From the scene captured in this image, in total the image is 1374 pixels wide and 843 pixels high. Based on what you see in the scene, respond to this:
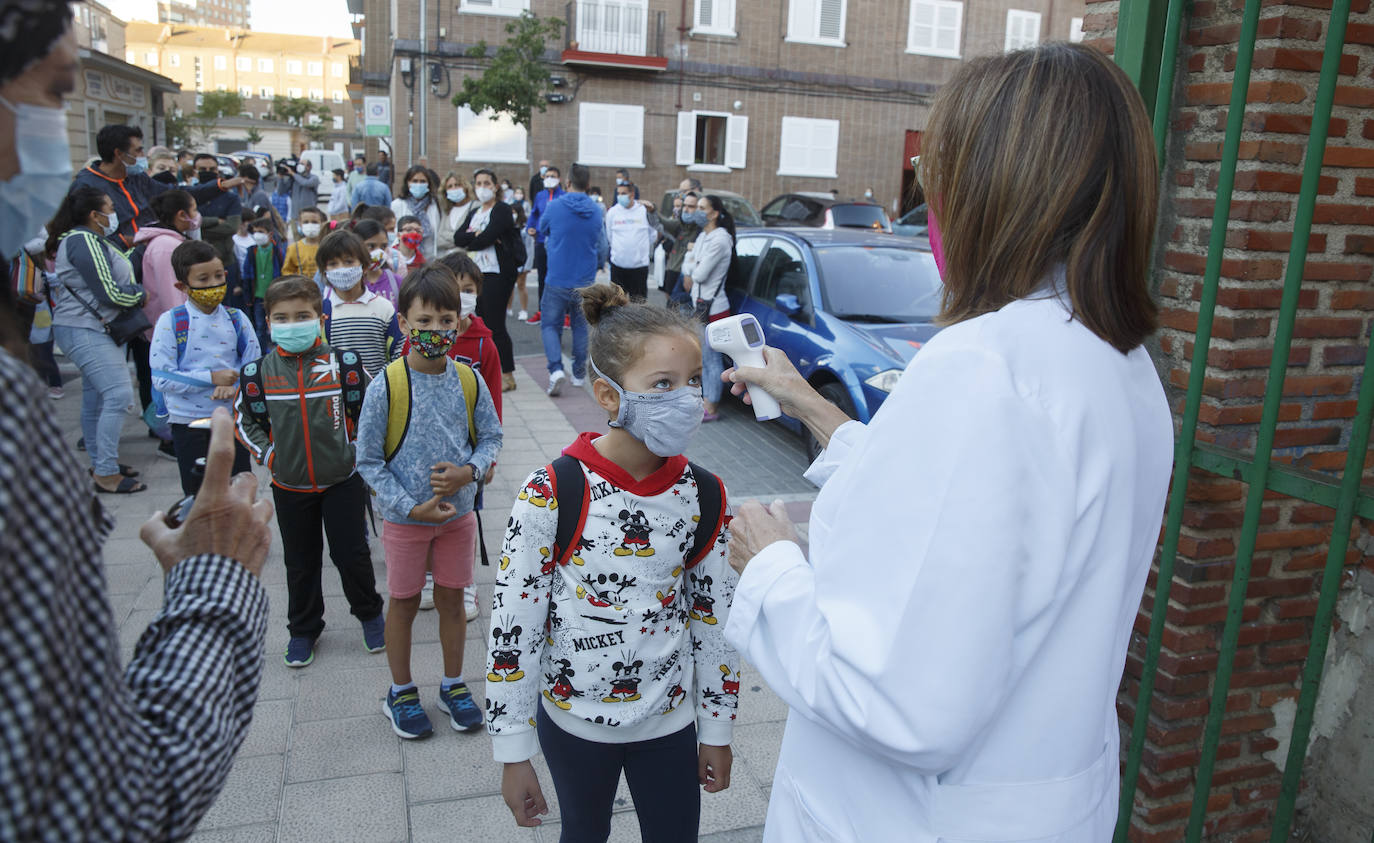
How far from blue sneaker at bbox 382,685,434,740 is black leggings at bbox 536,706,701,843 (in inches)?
54.5

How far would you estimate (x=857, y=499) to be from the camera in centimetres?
122

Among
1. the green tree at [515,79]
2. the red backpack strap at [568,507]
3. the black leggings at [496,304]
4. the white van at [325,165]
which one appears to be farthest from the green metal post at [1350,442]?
the white van at [325,165]

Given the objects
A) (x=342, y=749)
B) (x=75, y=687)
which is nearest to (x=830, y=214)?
(x=342, y=749)

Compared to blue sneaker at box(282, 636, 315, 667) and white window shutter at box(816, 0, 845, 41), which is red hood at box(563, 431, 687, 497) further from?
white window shutter at box(816, 0, 845, 41)

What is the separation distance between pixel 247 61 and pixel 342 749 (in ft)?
367

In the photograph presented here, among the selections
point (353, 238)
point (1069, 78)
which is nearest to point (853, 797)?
point (1069, 78)

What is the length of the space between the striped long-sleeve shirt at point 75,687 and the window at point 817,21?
93.2 feet

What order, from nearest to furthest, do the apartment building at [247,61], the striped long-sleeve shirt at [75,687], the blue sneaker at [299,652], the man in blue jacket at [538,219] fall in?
the striped long-sleeve shirt at [75,687] < the blue sneaker at [299,652] < the man in blue jacket at [538,219] < the apartment building at [247,61]

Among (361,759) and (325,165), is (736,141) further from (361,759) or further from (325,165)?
(361,759)

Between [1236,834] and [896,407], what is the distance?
7.96 ft

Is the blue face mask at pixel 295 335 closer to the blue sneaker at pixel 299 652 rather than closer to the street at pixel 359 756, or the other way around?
the blue sneaker at pixel 299 652

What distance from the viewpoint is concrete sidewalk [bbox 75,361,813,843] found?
10.1 ft

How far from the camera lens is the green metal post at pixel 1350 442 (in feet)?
6.45

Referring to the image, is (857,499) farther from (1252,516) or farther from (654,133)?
(654,133)
